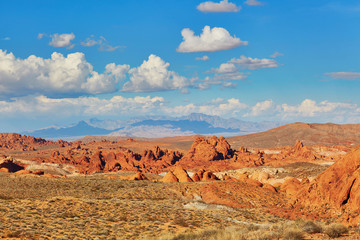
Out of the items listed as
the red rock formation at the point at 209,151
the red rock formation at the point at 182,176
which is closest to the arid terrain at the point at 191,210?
the red rock formation at the point at 182,176

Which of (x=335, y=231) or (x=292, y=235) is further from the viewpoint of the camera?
(x=335, y=231)

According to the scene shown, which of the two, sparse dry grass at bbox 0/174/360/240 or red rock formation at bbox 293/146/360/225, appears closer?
sparse dry grass at bbox 0/174/360/240

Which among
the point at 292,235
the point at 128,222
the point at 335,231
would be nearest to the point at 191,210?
the point at 128,222

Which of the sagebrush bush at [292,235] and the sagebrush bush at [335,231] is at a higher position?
the sagebrush bush at [292,235]

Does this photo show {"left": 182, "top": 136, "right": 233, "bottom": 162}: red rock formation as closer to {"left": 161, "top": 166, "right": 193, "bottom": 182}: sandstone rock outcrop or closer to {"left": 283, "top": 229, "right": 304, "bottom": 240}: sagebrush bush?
{"left": 161, "top": 166, "right": 193, "bottom": 182}: sandstone rock outcrop

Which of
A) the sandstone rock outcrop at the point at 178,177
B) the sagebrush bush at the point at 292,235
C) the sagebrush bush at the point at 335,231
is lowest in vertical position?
the sandstone rock outcrop at the point at 178,177

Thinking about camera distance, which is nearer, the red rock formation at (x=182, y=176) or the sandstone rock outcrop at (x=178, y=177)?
the red rock formation at (x=182, y=176)

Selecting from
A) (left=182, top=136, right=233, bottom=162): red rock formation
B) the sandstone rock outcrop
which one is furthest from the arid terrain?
(left=182, top=136, right=233, bottom=162): red rock formation

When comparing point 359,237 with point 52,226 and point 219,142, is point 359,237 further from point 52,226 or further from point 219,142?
point 219,142

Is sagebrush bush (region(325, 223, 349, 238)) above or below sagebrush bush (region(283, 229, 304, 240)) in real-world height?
below

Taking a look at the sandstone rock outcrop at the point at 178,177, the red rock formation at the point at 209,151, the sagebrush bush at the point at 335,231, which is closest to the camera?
the sagebrush bush at the point at 335,231

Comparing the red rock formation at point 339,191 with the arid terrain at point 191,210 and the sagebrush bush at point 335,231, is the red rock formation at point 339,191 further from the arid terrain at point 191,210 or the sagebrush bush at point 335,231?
the sagebrush bush at point 335,231

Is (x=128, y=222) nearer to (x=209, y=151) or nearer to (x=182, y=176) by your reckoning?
(x=182, y=176)

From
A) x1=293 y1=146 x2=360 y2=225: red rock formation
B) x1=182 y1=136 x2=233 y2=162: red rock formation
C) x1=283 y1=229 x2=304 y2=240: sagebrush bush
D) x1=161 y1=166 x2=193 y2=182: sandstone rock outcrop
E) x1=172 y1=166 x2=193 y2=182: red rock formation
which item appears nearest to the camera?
x1=283 y1=229 x2=304 y2=240: sagebrush bush
